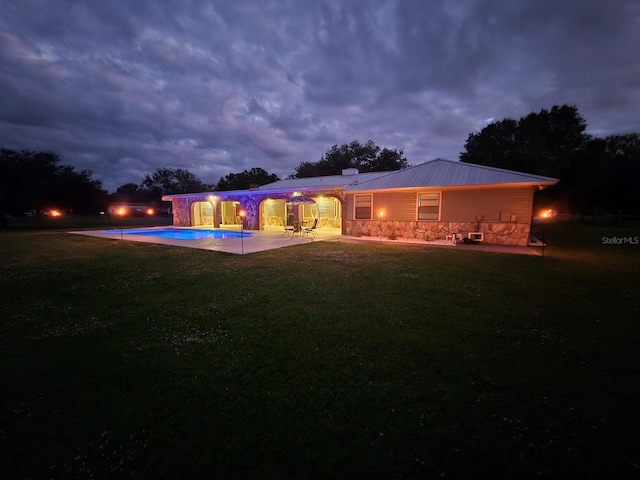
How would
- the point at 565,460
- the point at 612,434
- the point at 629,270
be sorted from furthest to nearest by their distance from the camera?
the point at 629,270 < the point at 612,434 < the point at 565,460

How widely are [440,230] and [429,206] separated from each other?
1.28 meters

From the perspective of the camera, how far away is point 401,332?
147 inches

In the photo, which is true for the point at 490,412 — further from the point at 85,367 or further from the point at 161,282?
the point at 161,282

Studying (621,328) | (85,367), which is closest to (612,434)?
(621,328)

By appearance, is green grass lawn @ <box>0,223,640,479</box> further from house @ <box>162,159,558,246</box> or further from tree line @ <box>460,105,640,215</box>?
tree line @ <box>460,105,640,215</box>

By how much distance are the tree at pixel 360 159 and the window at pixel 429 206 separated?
24.5m

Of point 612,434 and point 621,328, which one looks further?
point 621,328

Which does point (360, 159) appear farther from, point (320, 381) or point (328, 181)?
point (320, 381)

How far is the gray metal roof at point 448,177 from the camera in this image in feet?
36.7

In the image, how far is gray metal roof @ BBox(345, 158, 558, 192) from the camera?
36.7 feet

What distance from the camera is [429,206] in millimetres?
13445

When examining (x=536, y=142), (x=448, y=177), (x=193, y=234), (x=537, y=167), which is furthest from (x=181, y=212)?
(x=536, y=142)

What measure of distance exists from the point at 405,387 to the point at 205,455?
1750mm

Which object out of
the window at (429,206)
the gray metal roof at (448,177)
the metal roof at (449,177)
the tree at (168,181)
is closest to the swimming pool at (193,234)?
the metal roof at (449,177)
